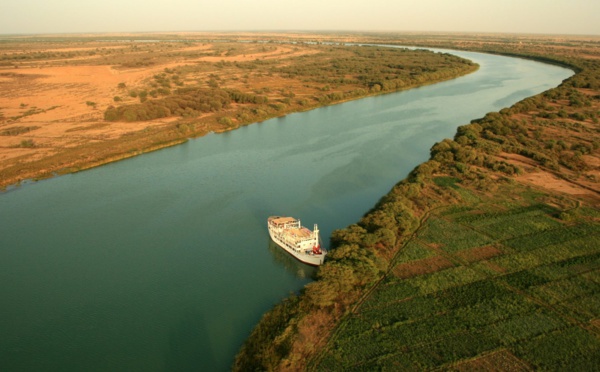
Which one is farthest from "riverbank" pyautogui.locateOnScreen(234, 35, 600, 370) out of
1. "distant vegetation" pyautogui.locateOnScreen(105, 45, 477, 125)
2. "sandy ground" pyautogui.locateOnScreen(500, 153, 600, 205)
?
"distant vegetation" pyautogui.locateOnScreen(105, 45, 477, 125)

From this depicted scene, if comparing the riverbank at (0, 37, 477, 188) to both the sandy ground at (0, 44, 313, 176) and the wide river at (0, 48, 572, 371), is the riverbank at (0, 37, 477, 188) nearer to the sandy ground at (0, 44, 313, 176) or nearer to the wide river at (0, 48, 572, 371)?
the sandy ground at (0, 44, 313, 176)

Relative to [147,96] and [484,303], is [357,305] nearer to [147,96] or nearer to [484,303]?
[484,303]

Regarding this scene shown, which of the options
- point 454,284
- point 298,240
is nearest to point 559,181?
point 454,284

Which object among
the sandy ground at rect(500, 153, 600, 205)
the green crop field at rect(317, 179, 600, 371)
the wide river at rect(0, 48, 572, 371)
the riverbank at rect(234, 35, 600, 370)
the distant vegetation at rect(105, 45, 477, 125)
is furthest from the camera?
the distant vegetation at rect(105, 45, 477, 125)

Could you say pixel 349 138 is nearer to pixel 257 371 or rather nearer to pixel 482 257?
pixel 482 257

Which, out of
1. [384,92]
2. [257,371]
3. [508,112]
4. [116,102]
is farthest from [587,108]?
[116,102]

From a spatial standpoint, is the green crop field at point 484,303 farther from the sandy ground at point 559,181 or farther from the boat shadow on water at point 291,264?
the sandy ground at point 559,181
